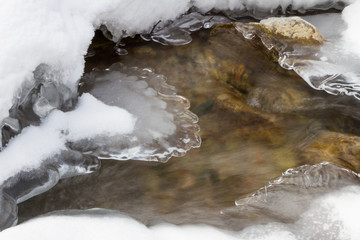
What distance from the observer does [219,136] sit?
239 cm

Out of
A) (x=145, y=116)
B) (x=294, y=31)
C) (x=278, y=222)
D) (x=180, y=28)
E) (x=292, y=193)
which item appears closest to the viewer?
(x=278, y=222)

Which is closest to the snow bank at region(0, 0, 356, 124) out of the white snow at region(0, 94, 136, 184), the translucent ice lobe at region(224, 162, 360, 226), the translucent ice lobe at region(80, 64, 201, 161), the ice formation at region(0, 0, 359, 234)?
the ice formation at region(0, 0, 359, 234)

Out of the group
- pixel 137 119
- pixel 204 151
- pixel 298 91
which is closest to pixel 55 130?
pixel 137 119

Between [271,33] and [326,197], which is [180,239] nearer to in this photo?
[326,197]

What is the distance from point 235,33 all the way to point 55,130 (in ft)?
4.52

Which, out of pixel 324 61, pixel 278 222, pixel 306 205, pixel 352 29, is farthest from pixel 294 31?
pixel 278 222

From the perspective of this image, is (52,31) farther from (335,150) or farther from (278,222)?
(335,150)

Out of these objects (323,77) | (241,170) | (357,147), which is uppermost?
(323,77)

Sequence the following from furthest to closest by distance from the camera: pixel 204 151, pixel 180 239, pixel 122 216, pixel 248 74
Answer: pixel 248 74 < pixel 204 151 < pixel 122 216 < pixel 180 239

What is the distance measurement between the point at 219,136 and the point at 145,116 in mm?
441

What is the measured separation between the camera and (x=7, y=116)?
1.94 metres

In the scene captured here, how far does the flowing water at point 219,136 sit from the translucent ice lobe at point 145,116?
0.05 metres

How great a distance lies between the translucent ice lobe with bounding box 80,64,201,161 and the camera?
2.27 meters

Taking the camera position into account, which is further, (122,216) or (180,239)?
(122,216)
